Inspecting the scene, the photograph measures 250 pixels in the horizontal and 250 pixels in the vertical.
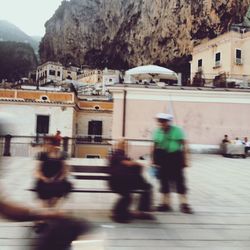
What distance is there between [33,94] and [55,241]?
96.6 feet

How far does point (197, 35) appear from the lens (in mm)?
56031

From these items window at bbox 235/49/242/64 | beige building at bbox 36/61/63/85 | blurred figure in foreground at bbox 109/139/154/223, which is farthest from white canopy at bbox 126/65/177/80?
beige building at bbox 36/61/63/85

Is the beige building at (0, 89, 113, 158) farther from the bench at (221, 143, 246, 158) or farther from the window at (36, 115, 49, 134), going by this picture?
the bench at (221, 143, 246, 158)

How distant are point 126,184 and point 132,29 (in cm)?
6980

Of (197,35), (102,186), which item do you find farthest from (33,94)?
(197,35)

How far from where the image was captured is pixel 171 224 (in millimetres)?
5137

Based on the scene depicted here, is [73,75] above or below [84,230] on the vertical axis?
above

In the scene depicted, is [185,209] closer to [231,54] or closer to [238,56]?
[231,54]

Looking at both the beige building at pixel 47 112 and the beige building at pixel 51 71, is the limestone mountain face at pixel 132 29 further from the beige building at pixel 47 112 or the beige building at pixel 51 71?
the beige building at pixel 47 112

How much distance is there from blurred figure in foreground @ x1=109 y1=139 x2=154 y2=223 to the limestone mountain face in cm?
5055

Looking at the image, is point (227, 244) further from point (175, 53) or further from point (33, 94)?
point (175, 53)

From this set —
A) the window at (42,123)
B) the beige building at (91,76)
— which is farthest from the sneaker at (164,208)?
the beige building at (91,76)

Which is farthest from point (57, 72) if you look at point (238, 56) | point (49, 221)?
point (49, 221)

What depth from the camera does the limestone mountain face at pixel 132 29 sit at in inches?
2146
